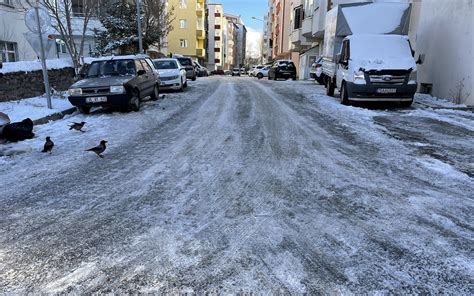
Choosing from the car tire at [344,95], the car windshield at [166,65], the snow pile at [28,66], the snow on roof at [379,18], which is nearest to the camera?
the snow pile at [28,66]

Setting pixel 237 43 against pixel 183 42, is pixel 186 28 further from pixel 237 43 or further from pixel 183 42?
pixel 237 43

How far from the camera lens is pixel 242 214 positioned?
3.98 m

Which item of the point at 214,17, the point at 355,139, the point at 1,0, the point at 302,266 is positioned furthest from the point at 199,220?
the point at 214,17

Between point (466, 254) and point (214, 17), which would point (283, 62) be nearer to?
point (466, 254)

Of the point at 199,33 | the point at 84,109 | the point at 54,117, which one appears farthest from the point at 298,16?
the point at 199,33

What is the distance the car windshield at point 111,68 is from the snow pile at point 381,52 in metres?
7.32

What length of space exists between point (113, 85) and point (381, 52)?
849 cm

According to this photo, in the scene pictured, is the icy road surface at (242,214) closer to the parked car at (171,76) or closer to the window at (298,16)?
the parked car at (171,76)

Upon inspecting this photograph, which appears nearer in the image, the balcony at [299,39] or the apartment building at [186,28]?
the balcony at [299,39]

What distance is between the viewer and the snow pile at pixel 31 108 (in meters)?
9.80

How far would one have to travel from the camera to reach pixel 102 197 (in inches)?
179

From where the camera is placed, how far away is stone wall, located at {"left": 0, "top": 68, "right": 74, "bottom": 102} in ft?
38.2

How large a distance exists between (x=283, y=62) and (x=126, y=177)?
95.2ft

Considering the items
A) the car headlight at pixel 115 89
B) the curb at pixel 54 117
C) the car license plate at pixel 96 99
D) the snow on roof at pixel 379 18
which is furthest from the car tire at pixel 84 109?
the snow on roof at pixel 379 18
